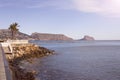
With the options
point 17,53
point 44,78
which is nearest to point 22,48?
point 17,53

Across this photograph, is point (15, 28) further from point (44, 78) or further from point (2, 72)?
point (2, 72)

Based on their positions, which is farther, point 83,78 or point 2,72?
point 83,78

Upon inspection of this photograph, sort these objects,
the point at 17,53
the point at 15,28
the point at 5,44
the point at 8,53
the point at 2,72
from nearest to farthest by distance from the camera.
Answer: the point at 2,72, the point at 8,53, the point at 5,44, the point at 17,53, the point at 15,28

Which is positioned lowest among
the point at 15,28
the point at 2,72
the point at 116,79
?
the point at 116,79

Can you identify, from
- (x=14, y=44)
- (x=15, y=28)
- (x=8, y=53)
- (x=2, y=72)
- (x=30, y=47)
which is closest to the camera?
(x=2, y=72)

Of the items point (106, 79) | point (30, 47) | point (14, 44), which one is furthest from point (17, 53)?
point (106, 79)

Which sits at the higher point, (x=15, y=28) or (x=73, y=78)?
(x=15, y=28)

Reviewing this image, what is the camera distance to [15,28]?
8756 centimetres

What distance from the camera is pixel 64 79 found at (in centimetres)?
3584

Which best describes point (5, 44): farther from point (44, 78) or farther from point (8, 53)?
point (44, 78)

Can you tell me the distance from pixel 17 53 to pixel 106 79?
102 feet

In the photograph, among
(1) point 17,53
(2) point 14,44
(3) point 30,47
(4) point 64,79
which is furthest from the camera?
(3) point 30,47

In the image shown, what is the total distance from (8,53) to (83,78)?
18492 millimetres

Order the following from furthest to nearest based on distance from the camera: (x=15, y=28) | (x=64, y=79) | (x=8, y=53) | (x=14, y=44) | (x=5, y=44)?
(x=15, y=28) → (x=14, y=44) → (x=5, y=44) → (x=8, y=53) → (x=64, y=79)
